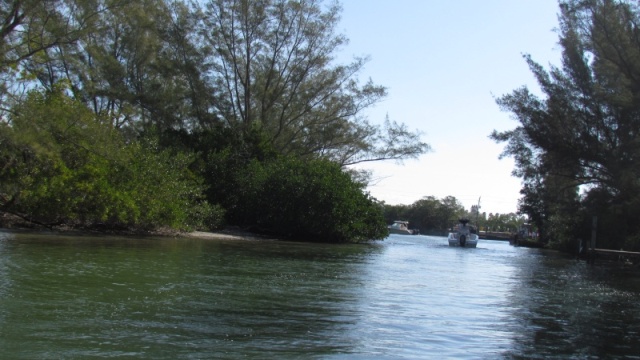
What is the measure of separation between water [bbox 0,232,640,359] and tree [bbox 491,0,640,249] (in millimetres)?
13309

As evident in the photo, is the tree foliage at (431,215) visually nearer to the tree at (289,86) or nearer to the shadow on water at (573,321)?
the tree at (289,86)

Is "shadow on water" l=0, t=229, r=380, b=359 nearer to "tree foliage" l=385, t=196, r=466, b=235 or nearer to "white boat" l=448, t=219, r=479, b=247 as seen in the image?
"white boat" l=448, t=219, r=479, b=247

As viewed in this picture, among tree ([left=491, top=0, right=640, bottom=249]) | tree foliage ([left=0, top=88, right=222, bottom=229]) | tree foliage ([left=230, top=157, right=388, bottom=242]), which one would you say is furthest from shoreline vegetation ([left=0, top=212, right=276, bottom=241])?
tree ([left=491, top=0, right=640, bottom=249])

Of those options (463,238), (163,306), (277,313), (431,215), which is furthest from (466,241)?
(431,215)

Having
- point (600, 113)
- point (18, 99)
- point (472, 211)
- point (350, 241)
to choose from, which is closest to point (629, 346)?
point (18, 99)

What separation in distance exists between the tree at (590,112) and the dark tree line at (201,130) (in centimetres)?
1070

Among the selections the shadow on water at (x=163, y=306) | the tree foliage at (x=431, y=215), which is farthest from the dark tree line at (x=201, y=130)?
the tree foliage at (x=431, y=215)

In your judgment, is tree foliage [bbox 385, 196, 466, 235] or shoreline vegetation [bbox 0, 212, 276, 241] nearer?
shoreline vegetation [bbox 0, 212, 276, 241]

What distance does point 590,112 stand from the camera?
30.7 meters

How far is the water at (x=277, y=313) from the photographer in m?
7.34

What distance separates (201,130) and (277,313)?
32.9 m

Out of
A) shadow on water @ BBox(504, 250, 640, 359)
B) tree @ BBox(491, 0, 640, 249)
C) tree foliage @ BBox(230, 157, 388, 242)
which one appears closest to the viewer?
shadow on water @ BBox(504, 250, 640, 359)

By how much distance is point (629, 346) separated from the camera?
871cm

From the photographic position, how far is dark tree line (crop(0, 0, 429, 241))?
926 inches
